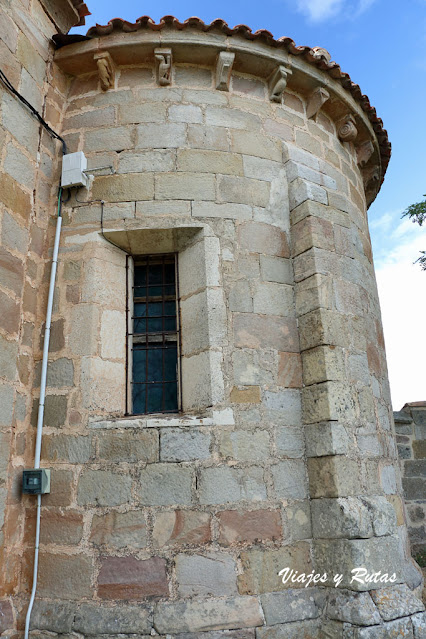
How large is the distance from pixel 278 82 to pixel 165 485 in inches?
149

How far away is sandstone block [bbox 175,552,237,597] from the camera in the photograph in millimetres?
3396

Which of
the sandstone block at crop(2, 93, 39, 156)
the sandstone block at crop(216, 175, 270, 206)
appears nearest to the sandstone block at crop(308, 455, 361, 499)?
the sandstone block at crop(216, 175, 270, 206)

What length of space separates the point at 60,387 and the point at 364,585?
2.53 meters

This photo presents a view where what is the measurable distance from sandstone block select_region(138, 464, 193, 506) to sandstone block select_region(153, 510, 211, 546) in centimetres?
9

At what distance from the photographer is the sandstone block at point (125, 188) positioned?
4.28 m

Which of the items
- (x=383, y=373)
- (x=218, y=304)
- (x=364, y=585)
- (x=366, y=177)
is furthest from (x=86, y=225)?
(x=366, y=177)

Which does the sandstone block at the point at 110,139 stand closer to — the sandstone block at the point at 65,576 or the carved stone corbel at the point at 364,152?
the carved stone corbel at the point at 364,152

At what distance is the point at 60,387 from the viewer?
385 centimetres

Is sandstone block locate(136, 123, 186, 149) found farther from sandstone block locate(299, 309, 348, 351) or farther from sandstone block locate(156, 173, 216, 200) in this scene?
sandstone block locate(299, 309, 348, 351)

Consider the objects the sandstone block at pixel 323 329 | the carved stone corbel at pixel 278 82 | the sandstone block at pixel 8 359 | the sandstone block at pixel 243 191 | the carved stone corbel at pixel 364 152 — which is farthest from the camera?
the carved stone corbel at pixel 364 152

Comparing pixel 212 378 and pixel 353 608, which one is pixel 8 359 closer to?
pixel 212 378

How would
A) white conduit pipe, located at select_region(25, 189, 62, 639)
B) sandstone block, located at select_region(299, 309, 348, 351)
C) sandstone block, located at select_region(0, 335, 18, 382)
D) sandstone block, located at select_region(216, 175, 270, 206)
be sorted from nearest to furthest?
white conduit pipe, located at select_region(25, 189, 62, 639)
sandstone block, located at select_region(0, 335, 18, 382)
sandstone block, located at select_region(299, 309, 348, 351)
sandstone block, located at select_region(216, 175, 270, 206)

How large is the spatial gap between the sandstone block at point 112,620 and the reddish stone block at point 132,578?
8cm

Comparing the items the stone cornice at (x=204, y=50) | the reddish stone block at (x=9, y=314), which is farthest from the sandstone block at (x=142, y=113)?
the reddish stone block at (x=9, y=314)
